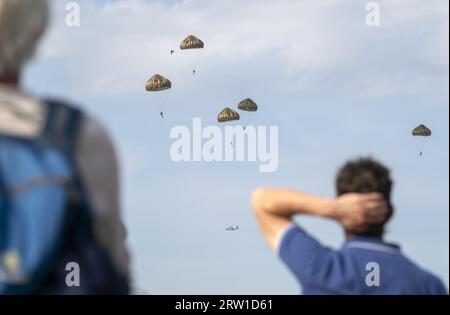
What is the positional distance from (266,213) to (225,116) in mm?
18284

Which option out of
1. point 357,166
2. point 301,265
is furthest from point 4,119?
point 357,166

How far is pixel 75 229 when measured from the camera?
2104 mm

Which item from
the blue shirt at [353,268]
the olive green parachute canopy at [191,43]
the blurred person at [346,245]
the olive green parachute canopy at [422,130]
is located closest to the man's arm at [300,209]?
the blurred person at [346,245]

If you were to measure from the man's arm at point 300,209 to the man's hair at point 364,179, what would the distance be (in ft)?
0.63

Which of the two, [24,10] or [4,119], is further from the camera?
[24,10]

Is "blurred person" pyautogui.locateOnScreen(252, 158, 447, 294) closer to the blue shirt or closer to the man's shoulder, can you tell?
the blue shirt

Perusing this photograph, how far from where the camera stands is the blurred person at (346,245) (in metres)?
5.09

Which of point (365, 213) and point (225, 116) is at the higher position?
point (225, 116)

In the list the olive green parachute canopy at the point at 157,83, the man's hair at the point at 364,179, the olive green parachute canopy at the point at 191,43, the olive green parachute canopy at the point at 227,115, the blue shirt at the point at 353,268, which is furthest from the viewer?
the olive green parachute canopy at the point at 157,83

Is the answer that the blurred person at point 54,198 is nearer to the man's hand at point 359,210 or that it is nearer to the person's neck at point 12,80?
the person's neck at point 12,80

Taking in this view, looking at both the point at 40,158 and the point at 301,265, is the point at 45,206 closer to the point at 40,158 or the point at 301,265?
the point at 40,158

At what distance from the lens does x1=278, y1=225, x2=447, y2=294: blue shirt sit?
5.07 meters
